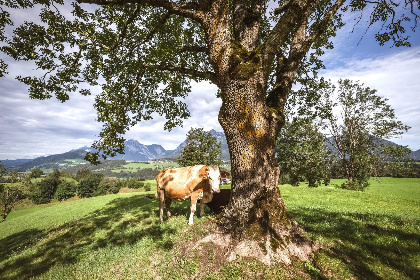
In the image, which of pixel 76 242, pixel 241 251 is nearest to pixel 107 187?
pixel 76 242

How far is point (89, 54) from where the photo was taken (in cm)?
911

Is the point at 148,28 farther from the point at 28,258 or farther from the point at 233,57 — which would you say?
the point at 28,258

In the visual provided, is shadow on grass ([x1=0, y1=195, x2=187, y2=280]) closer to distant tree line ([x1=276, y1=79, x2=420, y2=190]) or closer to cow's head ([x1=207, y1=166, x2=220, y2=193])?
cow's head ([x1=207, y1=166, x2=220, y2=193])

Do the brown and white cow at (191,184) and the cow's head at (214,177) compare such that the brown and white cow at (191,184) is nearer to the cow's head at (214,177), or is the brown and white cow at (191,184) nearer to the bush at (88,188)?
the cow's head at (214,177)

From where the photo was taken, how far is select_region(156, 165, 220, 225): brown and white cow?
8.91 meters

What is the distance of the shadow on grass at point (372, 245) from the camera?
4.25m

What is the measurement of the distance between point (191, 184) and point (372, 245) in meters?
7.04

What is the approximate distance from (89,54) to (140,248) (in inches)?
376

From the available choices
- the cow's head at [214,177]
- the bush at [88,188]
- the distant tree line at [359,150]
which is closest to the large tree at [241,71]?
the cow's head at [214,177]

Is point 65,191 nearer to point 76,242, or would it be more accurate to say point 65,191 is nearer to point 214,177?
point 76,242

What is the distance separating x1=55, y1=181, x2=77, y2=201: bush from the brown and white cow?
114649mm

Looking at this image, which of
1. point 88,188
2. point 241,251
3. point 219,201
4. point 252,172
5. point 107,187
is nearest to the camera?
point 241,251

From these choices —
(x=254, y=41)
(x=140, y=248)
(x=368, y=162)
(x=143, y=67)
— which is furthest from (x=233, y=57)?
(x=368, y=162)

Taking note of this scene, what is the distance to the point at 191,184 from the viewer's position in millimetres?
9164
